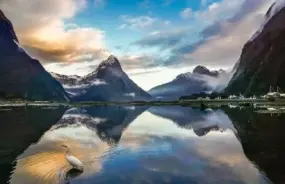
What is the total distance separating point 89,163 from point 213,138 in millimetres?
24896

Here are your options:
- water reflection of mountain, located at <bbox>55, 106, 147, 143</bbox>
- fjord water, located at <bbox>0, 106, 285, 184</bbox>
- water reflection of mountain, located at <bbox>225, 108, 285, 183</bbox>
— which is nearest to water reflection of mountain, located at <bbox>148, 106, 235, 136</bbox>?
water reflection of mountain, located at <bbox>225, 108, 285, 183</bbox>

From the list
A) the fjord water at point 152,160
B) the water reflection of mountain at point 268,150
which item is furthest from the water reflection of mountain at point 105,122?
the water reflection of mountain at point 268,150

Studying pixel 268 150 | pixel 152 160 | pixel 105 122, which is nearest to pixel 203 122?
pixel 105 122

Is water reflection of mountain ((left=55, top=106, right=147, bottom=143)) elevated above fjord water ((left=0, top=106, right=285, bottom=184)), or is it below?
above

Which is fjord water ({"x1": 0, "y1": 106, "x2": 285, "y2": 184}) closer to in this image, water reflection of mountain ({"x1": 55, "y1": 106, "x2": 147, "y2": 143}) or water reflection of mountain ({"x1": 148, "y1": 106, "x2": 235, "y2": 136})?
water reflection of mountain ({"x1": 55, "y1": 106, "x2": 147, "y2": 143})

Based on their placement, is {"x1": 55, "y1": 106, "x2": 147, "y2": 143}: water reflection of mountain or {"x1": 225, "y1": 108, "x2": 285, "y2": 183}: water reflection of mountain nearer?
{"x1": 225, "y1": 108, "x2": 285, "y2": 183}: water reflection of mountain

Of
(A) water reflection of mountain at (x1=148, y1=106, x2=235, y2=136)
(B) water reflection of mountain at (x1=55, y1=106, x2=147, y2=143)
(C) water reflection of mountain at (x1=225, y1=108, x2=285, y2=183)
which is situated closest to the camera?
(C) water reflection of mountain at (x1=225, y1=108, x2=285, y2=183)

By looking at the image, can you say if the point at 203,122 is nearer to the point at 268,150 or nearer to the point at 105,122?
the point at 105,122

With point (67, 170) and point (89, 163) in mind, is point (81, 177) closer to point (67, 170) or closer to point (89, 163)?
point (67, 170)

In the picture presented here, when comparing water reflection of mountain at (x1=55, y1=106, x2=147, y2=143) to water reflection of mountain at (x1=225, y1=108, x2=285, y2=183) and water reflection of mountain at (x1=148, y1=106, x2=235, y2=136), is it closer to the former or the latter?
water reflection of mountain at (x1=148, y1=106, x2=235, y2=136)

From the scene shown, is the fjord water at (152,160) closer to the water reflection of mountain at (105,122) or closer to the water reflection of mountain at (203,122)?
the water reflection of mountain at (105,122)

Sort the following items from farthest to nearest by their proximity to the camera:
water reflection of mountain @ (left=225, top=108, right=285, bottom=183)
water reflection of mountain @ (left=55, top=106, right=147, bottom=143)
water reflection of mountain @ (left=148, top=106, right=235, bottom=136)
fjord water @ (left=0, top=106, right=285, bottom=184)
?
water reflection of mountain @ (left=148, top=106, right=235, bottom=136), water reflection of mountain @ (left=55, top=106, right=147, bottom=143), water reflection of mountain @ (left=225, top=108, right=285, bottom=183), fjord water @ (left=0, top=106, right=285, bottom=184)

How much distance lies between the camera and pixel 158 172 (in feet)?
91.6

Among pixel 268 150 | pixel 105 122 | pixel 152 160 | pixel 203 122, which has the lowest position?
pixel 152 160
